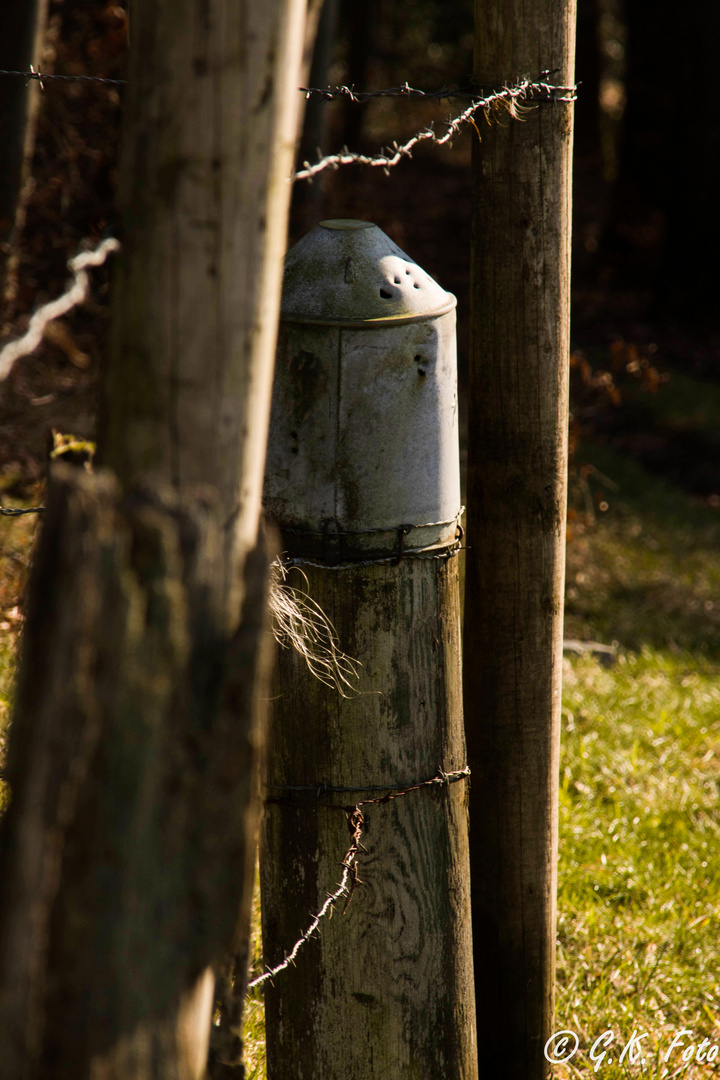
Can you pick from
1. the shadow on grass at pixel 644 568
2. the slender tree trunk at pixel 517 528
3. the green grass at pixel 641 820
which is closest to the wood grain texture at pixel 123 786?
the slender tree trunk at pixel 517 528

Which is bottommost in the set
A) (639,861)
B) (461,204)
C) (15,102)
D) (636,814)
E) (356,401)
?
(639,861)

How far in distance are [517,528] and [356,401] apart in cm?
58

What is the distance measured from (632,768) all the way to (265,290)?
3.17m

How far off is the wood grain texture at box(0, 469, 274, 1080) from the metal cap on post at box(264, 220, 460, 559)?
69 centimetres

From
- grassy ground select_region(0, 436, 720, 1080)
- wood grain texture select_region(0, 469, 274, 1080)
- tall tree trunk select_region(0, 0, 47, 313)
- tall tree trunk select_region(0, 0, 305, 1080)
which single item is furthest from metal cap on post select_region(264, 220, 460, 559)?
tall tree trunk select_region(0, 0, 47, 313)

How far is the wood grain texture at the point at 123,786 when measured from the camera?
99cm

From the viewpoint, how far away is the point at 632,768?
3871 mm

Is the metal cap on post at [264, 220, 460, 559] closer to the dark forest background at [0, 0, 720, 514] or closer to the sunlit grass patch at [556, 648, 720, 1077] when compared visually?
the dark forest background at [0, 0, 720, 514]

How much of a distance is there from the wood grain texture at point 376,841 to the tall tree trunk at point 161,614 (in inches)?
25.4

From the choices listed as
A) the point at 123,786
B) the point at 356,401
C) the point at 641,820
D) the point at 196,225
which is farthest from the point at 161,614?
the point at 641,820

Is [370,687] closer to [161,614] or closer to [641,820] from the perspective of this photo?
[161,614]

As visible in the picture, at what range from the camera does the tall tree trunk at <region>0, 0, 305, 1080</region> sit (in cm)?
100

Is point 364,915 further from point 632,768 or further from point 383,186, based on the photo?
point 383,186

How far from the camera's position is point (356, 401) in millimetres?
1788
